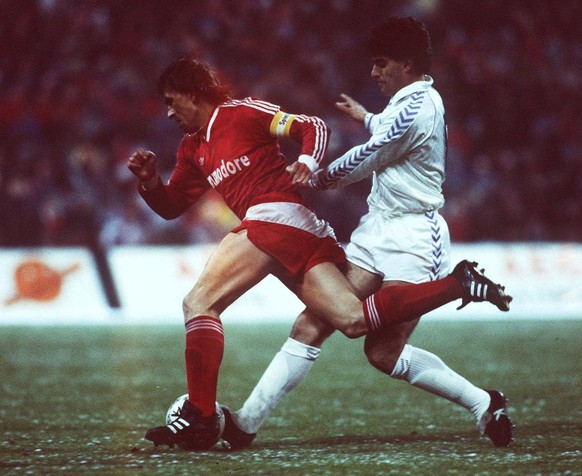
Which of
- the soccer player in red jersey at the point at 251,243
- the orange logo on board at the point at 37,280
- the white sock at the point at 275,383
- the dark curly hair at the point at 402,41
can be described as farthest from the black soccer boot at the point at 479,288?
the orange logo on board at the point at 37,280

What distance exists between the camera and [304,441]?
4898 millimetres

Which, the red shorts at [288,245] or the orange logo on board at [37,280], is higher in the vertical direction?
the orange logo on board at [37,280]

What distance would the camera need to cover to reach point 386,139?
15.2ft

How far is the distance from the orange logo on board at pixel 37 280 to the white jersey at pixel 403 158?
9255 mm

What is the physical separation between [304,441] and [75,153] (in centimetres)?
1004

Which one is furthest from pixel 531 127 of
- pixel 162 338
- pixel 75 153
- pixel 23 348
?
pixel 23 348

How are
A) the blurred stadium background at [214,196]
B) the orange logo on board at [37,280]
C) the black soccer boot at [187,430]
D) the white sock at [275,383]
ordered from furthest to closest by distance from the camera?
the orange logo on board at [37,280]
the blurred stadium background at [214,196]
the white sock at [275,383]
the black soccer boot at [187,430]

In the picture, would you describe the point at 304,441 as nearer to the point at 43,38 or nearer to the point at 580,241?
the point at 580,241

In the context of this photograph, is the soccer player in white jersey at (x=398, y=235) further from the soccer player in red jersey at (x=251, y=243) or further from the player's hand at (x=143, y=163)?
the player's hand at (x=143, y=163)

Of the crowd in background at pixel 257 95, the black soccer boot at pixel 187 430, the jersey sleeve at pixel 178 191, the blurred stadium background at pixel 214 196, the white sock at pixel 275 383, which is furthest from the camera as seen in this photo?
the crowd in background at pixel 257 95

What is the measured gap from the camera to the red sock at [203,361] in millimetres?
4520

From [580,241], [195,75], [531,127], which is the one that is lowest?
[195,75]

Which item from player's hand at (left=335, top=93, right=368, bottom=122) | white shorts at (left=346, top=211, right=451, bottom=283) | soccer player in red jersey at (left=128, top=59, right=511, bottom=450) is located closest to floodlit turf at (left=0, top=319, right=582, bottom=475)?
soccer player in red jersey at (left=128, top=59, right=511, bottom=450)

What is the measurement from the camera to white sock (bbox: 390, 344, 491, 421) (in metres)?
4.79
